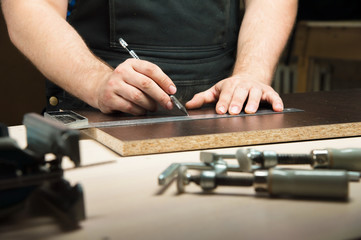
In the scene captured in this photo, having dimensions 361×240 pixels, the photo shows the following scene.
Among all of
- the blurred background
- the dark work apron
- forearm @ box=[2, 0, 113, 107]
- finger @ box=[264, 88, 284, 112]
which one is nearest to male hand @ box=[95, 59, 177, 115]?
forearm @ box=[2, 0, 113, 107]

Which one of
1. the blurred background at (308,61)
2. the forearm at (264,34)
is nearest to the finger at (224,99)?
the forearm at (264,34)

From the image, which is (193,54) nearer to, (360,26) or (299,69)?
(360,26)

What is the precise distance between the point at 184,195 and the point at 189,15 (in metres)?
1.13

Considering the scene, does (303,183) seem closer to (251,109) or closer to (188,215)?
(188,215)

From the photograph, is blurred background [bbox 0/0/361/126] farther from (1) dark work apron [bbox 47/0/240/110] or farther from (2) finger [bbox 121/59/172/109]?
(2) finger [bbox 121/59/172/109]

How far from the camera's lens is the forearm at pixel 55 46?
1.27 metres

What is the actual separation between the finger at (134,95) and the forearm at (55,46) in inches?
4.7

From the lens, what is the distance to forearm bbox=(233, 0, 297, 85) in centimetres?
153

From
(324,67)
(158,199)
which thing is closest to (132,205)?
(158,199)

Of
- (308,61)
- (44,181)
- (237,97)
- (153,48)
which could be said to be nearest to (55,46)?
(153,48)

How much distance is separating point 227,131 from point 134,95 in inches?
12.4

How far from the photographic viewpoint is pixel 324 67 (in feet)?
12.5

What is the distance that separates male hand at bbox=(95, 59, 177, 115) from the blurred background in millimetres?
1042

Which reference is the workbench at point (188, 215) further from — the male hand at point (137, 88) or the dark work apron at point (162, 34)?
the dark work apron at point (162, 34)
